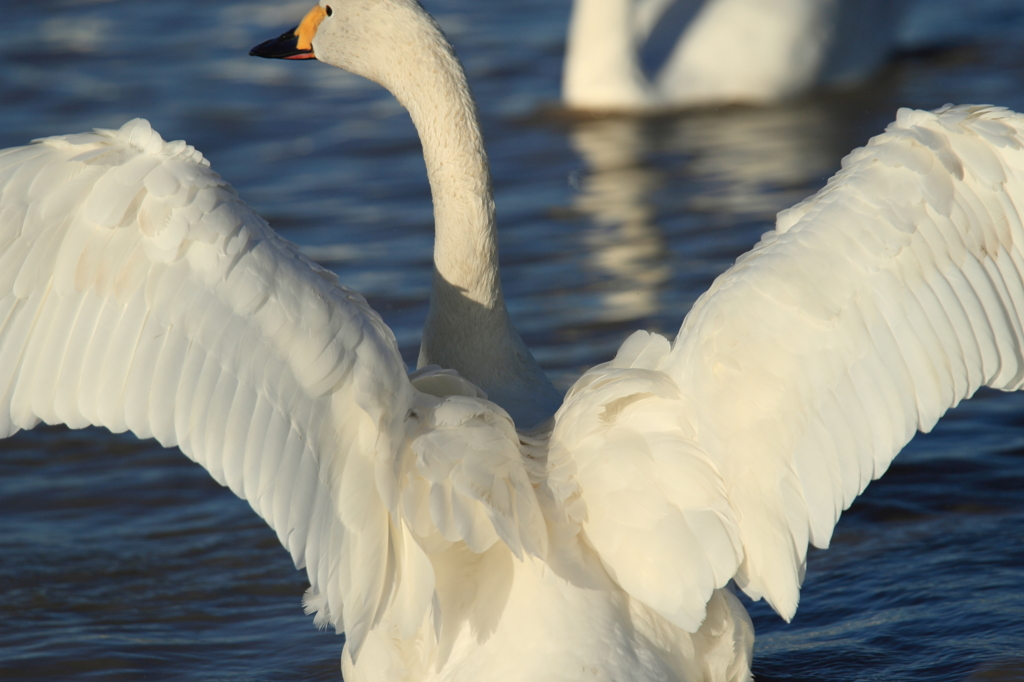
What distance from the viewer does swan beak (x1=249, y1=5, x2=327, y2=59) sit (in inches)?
183

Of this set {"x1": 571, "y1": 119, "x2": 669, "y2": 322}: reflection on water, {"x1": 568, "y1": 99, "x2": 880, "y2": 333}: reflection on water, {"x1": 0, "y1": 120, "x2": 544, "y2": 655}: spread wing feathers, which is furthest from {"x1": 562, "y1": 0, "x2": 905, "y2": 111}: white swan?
{"x1": 0, "y1": 120, "x2": 544, "y2": 655}: spread wing feathers

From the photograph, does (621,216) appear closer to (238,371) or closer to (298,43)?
(298,43)

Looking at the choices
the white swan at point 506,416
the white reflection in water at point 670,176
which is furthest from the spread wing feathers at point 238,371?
the white reflection in water at point 670,176

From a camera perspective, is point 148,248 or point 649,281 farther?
point 649,281

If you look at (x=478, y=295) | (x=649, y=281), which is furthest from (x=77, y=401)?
(x=649, y=281)

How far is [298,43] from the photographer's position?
15.5 ft

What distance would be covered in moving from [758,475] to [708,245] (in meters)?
4.97

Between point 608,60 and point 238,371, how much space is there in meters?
7.61

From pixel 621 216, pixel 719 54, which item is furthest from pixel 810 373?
pixel 719 54

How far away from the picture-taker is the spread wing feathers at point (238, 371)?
10.9 feet

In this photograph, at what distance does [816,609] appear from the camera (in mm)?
5008

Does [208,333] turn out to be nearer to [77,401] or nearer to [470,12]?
[77,401]

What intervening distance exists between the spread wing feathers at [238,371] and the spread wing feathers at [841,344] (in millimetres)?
576

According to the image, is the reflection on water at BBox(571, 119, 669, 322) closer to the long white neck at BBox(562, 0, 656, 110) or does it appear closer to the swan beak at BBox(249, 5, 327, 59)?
the long white neck at BBox(562, 0, 656, 110)
